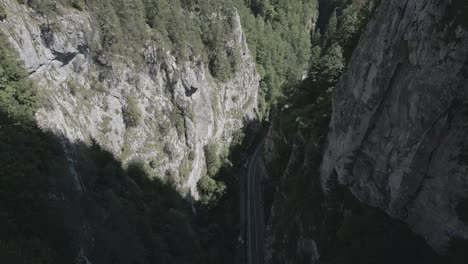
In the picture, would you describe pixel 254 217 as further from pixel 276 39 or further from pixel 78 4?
pixel 276 39

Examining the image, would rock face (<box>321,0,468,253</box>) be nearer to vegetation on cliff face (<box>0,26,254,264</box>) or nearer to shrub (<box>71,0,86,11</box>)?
vegetation on cliff face (<box>0,26,254,264</box>)

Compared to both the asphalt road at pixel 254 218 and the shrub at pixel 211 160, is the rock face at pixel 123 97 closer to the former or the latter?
the shrub at pixel 211 160

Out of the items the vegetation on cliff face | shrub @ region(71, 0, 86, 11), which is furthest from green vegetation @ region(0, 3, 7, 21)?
shrub @ region(71, 0, 86, 11)

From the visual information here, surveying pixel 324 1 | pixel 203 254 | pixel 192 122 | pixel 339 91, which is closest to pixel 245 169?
pixel 192 122

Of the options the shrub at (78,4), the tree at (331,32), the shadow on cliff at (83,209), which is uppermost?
the tree at (331,32)

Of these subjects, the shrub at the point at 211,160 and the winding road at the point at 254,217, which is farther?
the shrub at the point at 211,160

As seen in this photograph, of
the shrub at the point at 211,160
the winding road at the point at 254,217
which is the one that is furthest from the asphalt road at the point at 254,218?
the shrub at the point at 211,160
